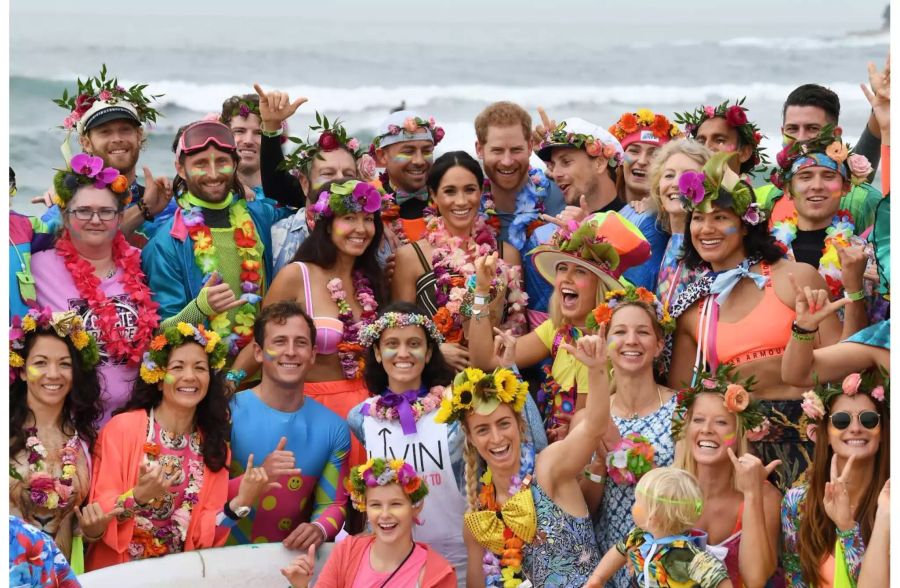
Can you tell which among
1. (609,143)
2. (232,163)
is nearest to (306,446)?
(232,163)

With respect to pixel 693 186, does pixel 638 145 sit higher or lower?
higher

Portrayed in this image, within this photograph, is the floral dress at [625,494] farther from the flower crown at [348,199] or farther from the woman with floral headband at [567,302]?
the flower crown at [348,199]

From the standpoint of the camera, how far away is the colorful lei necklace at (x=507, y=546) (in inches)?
246

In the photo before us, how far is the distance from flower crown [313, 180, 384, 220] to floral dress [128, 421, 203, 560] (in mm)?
1270

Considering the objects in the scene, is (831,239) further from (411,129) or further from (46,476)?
(46,476)

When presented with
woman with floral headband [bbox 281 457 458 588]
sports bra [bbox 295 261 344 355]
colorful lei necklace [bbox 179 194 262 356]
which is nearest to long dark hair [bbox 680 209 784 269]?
sports bra [bbox 295 261 344 355]

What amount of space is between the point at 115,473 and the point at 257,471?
22.4 inches

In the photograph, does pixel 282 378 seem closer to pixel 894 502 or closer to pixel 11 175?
pixel 11 175

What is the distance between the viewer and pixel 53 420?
21.7 feet

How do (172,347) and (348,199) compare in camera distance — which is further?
(348,199)

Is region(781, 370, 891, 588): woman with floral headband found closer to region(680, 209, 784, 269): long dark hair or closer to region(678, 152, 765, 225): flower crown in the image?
region(680, 209, 784, 269): long dark hair

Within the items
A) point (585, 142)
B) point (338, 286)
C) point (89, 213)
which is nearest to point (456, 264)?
point (338, 286)

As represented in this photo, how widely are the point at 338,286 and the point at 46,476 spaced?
158 cm

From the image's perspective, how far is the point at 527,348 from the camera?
23.4ft
